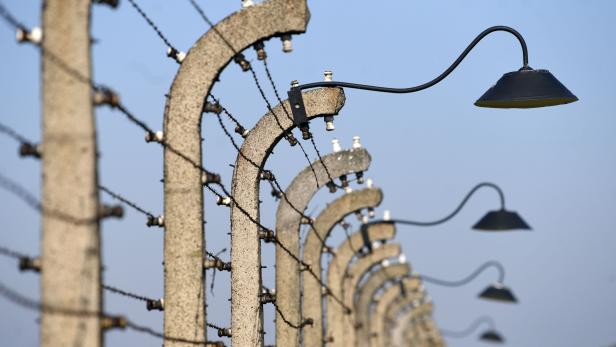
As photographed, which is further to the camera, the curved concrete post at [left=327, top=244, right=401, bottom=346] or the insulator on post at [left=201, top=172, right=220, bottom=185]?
the curved concrete post at [left=327, top=244, right=401, bottom=346]

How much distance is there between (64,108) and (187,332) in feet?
13.2

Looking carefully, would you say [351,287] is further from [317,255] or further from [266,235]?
[266,235]

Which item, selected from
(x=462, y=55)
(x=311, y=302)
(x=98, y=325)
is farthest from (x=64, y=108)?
(x=311, y=302)

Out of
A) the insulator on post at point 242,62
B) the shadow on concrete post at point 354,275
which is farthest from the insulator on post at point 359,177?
the insulator on post at point 242,62

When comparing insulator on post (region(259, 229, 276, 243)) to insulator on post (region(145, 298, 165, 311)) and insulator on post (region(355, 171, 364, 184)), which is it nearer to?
insulator on post (region(145, 298, 165, 311))

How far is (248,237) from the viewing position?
17.7 metres

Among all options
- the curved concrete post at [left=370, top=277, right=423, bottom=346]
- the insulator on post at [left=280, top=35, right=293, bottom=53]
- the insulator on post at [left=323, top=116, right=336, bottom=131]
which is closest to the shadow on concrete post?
the curved concrete post at [left=370, top=277, right=423, bottom=346]

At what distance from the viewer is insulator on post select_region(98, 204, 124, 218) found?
996 cm

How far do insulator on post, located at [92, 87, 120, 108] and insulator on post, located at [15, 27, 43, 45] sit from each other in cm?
45

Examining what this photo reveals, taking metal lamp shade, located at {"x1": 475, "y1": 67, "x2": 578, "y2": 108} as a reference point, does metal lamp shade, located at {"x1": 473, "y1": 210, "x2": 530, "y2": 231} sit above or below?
above

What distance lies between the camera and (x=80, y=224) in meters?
9.86

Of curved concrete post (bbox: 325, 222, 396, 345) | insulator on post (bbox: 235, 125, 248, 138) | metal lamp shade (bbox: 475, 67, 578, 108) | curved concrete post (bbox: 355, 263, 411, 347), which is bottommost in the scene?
metal lamp shade (bbox: 475, 67, 578, 108)

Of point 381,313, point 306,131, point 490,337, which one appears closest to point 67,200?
point 306,131

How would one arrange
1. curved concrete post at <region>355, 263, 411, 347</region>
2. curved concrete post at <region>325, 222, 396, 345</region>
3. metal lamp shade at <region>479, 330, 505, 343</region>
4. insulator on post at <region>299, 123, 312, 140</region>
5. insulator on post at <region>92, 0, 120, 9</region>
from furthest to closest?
metal lamp shade at <region>479, 330, 505, 343</region>, curved concrete post at <region>355, 263, 411, 347</region>, curved concrete post at <region>325, 222, 396, 345</region>, insulator on post at <region>299, 123, 312, 140</region>, insulator on post at <region>92, 0, 120, 9</region>
